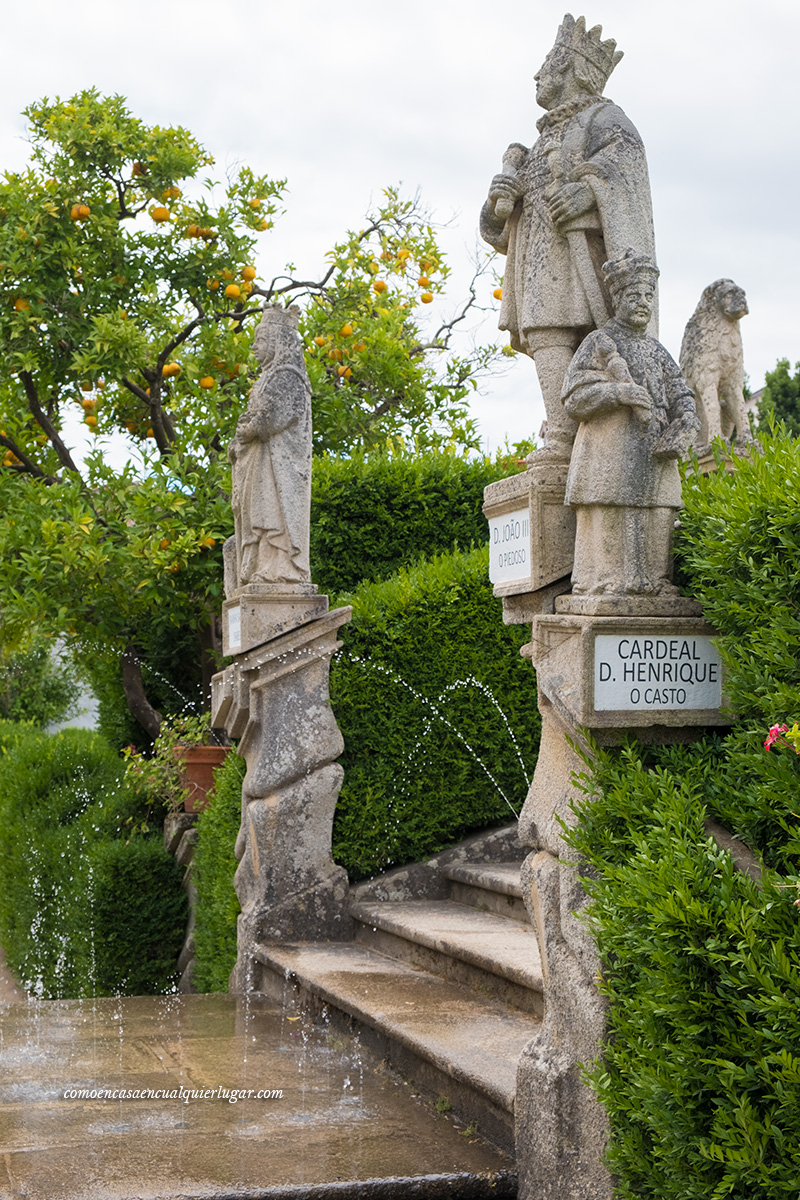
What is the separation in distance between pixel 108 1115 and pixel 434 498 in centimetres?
641

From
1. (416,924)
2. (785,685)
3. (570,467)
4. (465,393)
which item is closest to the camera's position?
(785,685)

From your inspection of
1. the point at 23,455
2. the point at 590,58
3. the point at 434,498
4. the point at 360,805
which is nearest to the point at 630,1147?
the point at 590,58

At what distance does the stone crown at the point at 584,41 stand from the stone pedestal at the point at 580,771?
1984 millimetres

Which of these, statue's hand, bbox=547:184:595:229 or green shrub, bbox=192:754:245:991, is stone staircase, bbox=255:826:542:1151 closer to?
green shrub, bbox=192:754:245:991

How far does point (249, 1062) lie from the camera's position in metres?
4.96

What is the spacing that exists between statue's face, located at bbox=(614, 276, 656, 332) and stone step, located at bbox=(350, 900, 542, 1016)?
250 centimetres

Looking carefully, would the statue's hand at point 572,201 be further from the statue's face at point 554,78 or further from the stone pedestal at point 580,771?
the stone pedestal at point 580,771

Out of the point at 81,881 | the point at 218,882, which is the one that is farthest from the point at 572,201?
the point at 81,881

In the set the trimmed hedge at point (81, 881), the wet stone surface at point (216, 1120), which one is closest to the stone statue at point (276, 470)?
the wet stone surface at point (216, 1120)

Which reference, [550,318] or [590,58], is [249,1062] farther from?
[590,58]

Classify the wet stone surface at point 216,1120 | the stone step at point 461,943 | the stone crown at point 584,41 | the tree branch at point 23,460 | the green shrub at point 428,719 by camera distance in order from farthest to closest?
the tree branch at point 23,460 < the green shrub at point 428,719 < the stone step at point 461,943 < the stone crown at point 584,41 < the wet stone surface at point 216,1120

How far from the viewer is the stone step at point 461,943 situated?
485 centimetres

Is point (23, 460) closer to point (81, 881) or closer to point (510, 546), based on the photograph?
point (81, 881)

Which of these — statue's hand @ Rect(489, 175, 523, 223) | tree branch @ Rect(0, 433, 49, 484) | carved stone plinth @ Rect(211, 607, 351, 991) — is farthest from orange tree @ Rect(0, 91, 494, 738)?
statue's hand @ Rect(489, 175, 523, 223)
